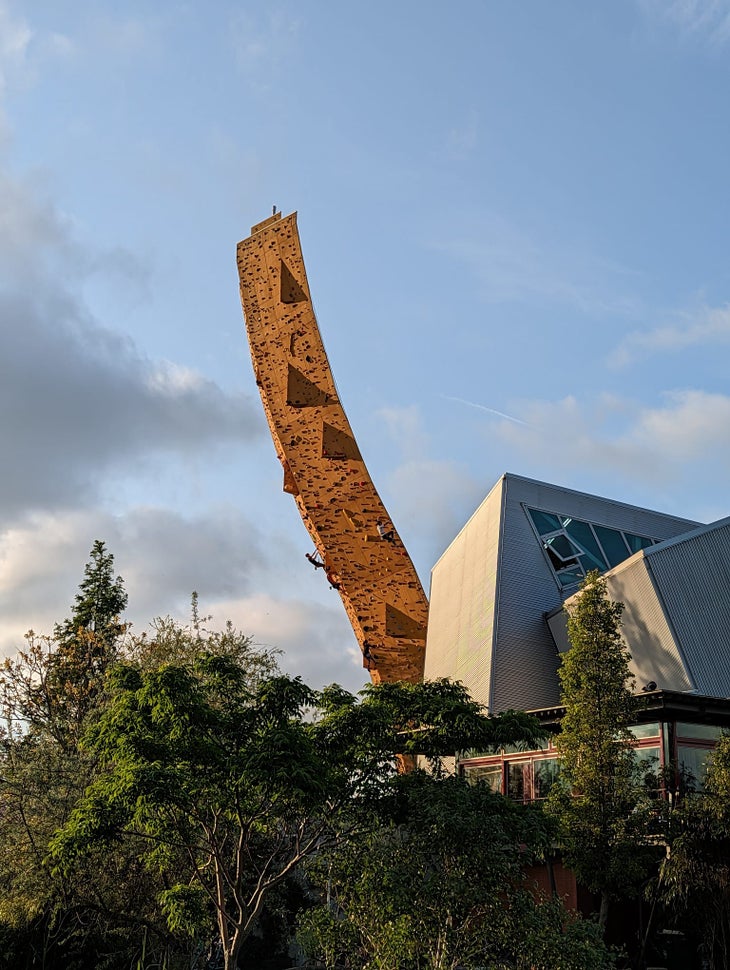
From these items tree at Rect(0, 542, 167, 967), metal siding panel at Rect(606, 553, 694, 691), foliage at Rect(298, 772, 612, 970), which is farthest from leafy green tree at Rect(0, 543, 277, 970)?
metal siding panel at Rect(606, 553, 694, 691)

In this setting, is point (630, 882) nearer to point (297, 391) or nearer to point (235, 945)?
point (235, 945)

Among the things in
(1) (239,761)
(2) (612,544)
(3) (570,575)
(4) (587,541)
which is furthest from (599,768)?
(2) (612,544)

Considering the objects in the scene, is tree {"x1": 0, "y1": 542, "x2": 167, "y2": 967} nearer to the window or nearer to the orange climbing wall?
the orange climbing wall

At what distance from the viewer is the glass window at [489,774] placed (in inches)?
940

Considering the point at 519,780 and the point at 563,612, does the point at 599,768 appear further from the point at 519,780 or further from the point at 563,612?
the point at 563,612

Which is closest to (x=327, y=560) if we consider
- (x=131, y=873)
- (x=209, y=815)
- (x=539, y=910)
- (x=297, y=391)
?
(x=297, y=391)

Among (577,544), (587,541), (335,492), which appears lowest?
(577,544)

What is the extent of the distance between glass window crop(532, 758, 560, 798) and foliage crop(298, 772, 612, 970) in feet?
21.0

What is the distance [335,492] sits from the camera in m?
33.6

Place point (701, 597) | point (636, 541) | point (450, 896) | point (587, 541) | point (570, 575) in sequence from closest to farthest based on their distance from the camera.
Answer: point (450, 896)
point (701, 597)
point (570, 575)
point (587, 541)
point (636, 541)

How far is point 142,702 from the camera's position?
52.2 feet

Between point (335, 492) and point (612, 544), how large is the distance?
959cm

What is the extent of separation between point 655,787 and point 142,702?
10451mm

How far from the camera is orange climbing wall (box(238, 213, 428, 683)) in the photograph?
33.5m
